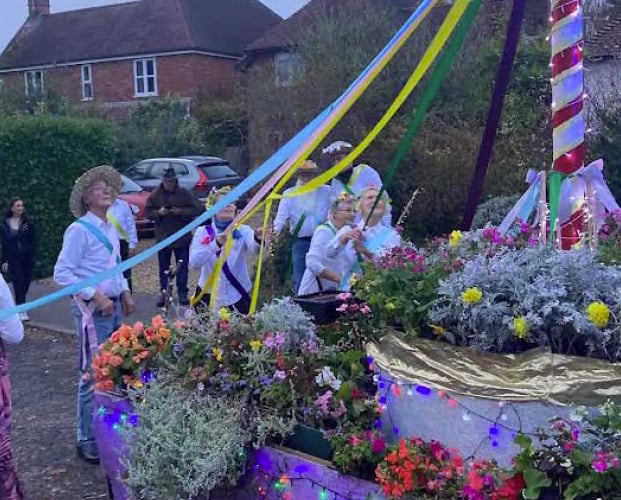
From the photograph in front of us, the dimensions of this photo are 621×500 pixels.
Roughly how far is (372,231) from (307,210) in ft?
6.39

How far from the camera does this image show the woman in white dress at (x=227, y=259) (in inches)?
248

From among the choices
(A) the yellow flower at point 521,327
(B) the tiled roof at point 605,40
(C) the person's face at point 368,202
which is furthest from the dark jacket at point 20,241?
(B) the tiled roof at point 605,40

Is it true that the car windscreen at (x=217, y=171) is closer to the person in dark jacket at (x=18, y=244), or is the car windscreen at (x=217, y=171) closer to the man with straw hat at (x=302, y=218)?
the person in dark jacket at (x=18, y=244)

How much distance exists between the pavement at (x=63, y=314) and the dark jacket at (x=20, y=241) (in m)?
0.82

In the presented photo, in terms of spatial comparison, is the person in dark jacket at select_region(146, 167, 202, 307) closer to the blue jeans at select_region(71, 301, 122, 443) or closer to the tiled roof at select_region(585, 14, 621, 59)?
the blue jeans at select_region(71, 301, 122, 443)

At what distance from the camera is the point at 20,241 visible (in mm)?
10289

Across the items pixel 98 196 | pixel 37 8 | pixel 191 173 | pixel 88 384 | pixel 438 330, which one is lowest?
pixel 191 173

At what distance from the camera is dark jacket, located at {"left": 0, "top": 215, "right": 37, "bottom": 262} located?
10211mm

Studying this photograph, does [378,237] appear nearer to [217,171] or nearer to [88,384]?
[88,384]

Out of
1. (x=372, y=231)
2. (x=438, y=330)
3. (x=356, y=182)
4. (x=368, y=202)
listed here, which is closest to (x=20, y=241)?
(x=356, y=182)

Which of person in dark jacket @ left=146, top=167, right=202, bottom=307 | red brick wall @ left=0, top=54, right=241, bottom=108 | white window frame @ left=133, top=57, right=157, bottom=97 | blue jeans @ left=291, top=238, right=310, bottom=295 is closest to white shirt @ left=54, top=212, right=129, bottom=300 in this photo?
blue jeans @ left=291, top=238, right=310, bottom=295

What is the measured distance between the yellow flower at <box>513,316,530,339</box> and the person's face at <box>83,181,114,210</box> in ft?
10.2

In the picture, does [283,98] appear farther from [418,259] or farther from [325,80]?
[418,259]

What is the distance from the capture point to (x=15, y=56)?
3750 centimetres
